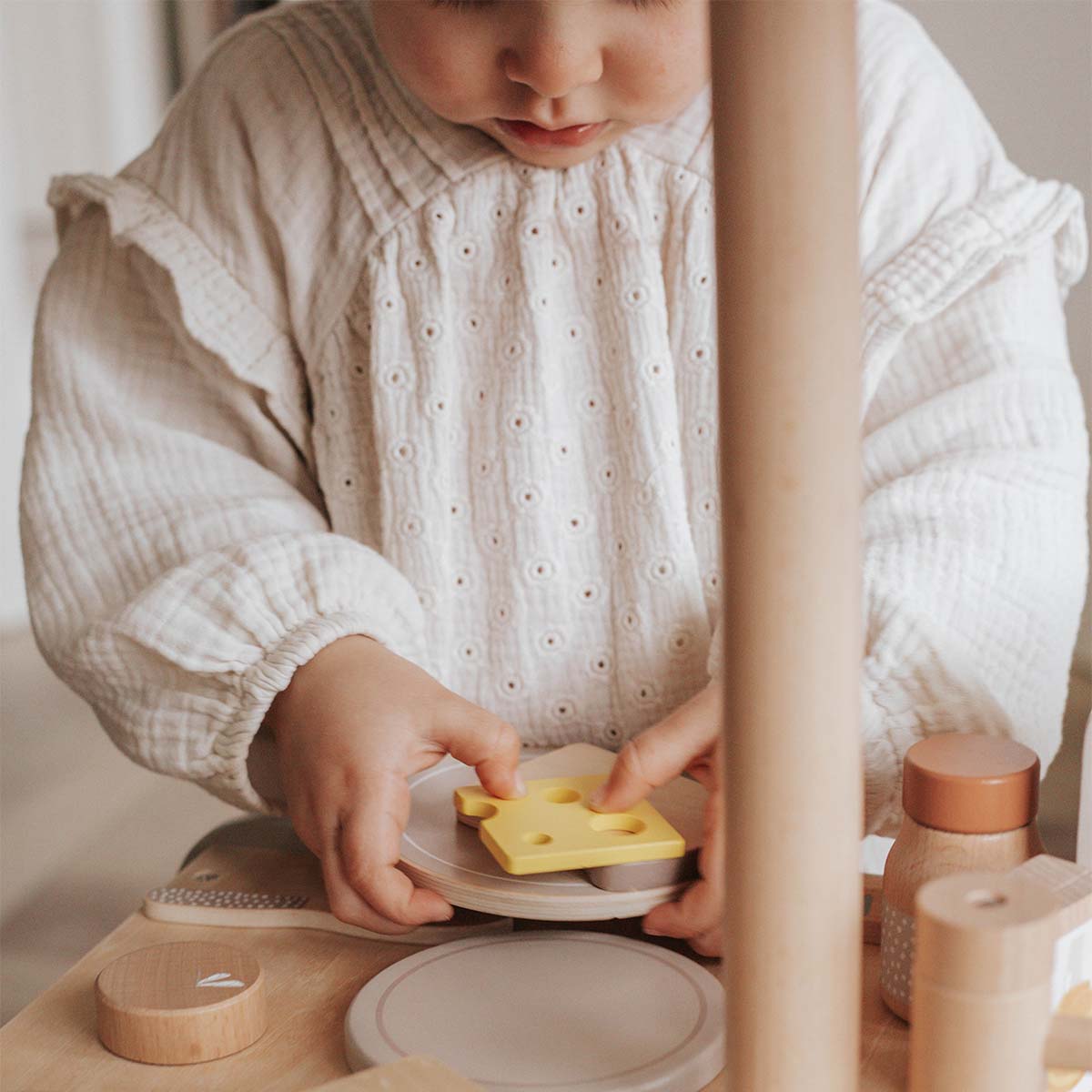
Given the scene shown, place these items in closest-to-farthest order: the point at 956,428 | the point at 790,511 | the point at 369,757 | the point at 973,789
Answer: the point at 790,511, the point at 973,789, the point at 369,757, the point at 956,428

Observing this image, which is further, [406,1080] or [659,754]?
[659,754]

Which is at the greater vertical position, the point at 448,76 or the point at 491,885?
the point at 448,76

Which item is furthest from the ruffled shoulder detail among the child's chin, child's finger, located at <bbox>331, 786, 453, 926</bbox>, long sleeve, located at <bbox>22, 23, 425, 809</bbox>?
child's finger, located at <bbox>331, 786, 453, 926</bbox>

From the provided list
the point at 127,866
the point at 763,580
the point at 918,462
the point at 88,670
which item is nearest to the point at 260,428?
the point at 88,670

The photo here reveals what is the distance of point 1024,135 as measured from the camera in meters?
0.91

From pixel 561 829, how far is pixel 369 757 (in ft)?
0.26

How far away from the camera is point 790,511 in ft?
0.84

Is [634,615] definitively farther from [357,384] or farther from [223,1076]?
[223,1076]

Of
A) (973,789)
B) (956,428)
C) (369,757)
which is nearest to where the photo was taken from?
(973,789)

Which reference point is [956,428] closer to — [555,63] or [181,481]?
[555,63]

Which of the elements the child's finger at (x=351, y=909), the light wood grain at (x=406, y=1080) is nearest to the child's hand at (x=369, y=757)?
the child's finger at (x=351, y=909)

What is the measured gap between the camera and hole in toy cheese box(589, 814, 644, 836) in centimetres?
44

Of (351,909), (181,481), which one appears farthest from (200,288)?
(351,909)

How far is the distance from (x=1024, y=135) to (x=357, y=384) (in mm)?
535
